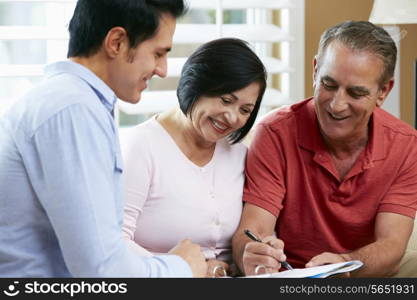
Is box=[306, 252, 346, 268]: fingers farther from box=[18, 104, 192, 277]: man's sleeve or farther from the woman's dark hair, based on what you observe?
box=[18, 104, 192, 277]: man's sleeve

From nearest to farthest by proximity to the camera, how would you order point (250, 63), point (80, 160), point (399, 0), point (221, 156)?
point (80, 160) < point (250, 63) < point (221, 156) < point (399, 0)

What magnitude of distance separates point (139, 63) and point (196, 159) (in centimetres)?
63

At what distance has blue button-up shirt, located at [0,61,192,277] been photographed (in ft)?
4.28

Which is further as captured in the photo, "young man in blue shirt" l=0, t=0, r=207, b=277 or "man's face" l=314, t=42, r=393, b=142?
"man's face" l=314, t=42, r=393, b=142

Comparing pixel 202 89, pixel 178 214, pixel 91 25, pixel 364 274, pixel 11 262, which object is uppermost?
pixel 91 25

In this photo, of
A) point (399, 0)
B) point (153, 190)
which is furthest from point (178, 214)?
point (399, 0)

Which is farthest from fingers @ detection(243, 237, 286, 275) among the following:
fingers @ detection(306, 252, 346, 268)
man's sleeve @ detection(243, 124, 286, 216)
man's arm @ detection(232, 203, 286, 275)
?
A: man's sleeve @ detection(243, 124, 286, 216)

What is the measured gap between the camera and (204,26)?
2.89m

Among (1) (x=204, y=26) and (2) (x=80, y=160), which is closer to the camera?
(2) (x=80, y=160)

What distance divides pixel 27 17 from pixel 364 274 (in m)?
1.52

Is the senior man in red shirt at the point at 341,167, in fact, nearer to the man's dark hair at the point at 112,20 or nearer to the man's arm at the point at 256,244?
the man's arm at the point at 256,244

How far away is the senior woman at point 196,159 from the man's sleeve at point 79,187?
55cm

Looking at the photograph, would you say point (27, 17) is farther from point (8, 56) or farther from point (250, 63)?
point (250, 63)

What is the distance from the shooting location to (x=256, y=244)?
1823 mm
